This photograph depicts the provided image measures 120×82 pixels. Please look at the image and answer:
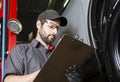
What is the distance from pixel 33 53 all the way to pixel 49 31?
21cm

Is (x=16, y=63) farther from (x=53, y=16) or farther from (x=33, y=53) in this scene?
(x=53, y=16)

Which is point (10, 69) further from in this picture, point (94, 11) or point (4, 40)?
point (94, 11)

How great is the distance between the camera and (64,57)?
1.37m

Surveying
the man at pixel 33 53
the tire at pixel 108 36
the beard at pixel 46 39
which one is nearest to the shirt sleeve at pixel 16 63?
Answer: the man at pixel 33 53

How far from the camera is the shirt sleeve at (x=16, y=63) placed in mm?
1734

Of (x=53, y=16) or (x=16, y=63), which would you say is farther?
(x=53, y=16)

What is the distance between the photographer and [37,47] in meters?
1.93

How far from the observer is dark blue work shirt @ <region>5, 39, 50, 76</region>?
1.74 metres

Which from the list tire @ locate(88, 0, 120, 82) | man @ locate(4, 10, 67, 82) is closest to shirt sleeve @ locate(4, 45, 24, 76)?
man @ locate(4, 10, 67, 82)

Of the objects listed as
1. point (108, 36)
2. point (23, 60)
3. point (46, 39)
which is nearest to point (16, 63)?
point (23, 60)

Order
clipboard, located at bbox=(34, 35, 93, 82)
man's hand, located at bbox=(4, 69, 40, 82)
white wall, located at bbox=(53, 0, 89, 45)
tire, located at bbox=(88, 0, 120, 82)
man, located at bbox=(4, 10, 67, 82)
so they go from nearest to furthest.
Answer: tire, located at bbox=(88, 0, 120, 82) < clipboard, located at bbox=(34, 35, 93, 82) < white wall, located at bbox=(53, 0, 89, 45) < man's hand, located at bbox=(4, 69, 40, 82) < man, located at bbox=(4, 10, 67, 82)

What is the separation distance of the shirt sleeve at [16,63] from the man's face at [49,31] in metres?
0.23

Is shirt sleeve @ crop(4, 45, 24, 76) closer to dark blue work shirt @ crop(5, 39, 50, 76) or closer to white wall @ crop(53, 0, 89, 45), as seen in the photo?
dark blue work shirt @ crop(5, 39, 50, 76)

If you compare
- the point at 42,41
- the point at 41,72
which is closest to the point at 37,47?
the point at 42,41
